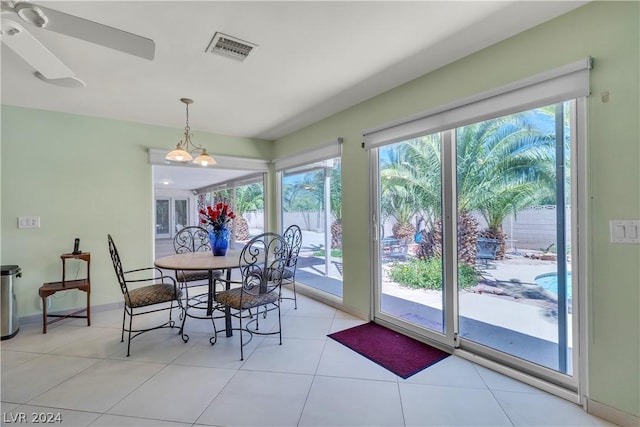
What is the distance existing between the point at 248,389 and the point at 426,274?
182 centimetres

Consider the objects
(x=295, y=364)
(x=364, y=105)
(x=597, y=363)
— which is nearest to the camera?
(x=597, y=363)

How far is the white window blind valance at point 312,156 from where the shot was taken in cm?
355

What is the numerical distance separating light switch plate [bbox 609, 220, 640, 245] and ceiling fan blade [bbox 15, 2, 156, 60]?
2765 mm

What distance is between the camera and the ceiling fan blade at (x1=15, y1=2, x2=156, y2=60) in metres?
1.31

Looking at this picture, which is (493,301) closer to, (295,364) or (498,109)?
(498,109)

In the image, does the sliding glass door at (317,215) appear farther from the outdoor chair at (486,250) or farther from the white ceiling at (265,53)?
the outdoor chair at (486,250)

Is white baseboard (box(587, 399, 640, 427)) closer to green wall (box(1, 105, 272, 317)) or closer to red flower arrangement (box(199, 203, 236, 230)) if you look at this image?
red flower arrangement (box(199, 203, 236, 230))

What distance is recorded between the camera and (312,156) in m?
3.95

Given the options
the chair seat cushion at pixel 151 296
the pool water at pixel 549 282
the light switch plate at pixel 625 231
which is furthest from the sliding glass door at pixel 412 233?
the chair seat cushion at pixel 151 296

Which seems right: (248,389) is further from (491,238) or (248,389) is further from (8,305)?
(8,305)

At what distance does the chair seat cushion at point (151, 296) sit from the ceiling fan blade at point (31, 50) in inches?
70.8

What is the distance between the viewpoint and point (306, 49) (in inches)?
84.1

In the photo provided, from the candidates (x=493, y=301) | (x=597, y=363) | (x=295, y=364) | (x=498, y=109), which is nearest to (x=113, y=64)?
(x=295, y=364)

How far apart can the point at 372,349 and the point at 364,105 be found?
249cm
